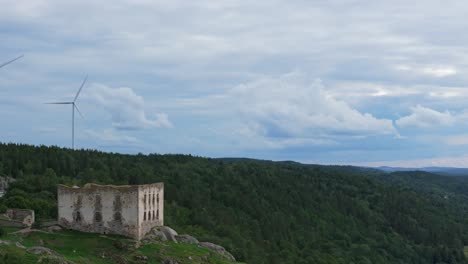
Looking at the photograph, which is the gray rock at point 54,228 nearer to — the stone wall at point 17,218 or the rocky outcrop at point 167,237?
the stone wall at point 17,218

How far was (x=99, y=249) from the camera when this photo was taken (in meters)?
83.1

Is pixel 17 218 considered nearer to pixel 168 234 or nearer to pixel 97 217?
pixel 97 217

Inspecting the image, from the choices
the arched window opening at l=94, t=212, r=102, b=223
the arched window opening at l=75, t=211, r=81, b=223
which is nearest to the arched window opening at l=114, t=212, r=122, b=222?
the arched window opening at l=94, t=212, r=102, b=223

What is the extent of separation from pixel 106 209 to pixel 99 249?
7984 millimetres

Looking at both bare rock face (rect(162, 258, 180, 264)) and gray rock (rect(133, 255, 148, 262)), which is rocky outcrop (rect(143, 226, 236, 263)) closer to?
bare rock face (rect(162, 258, 180, 264))

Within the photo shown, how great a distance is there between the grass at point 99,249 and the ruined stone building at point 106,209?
1.50 metres

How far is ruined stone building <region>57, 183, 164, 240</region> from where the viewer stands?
3519 inches

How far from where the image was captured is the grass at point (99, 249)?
79.8 meters

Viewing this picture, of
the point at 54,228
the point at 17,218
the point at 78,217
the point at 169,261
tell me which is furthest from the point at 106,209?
the point at 17,218

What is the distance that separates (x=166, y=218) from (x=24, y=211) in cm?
5943

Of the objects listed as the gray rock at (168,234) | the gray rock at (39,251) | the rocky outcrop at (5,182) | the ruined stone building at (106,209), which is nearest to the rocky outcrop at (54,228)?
the ruined stone building at (106,209)

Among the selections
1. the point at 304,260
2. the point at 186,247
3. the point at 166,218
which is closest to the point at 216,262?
the point at 186,247

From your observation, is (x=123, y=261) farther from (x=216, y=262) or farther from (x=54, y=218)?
(x=54, y=218)

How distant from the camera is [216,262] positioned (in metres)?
93.1
